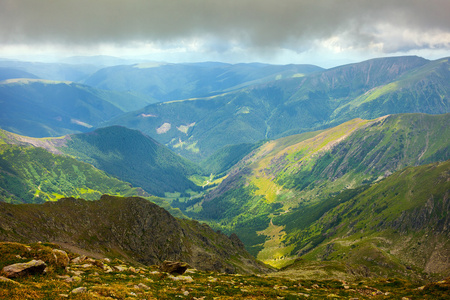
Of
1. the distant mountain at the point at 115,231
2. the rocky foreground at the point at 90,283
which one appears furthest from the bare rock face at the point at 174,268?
the distant mountain at the point at 115,231

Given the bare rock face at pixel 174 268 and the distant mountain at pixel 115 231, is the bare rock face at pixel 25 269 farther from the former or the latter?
the distant mountain at pixel 115 231

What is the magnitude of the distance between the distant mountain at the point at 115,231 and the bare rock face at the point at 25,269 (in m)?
72.4

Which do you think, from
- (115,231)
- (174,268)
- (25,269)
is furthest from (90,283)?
(115,231)

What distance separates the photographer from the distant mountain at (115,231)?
103250mm

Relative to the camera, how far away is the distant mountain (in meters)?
103

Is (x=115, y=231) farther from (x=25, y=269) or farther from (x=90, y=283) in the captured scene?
(x=25, y=269)

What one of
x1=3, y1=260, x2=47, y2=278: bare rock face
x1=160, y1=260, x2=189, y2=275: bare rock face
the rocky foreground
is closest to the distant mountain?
x1=160, y1=260, x2=189, y2=275: bare rock face

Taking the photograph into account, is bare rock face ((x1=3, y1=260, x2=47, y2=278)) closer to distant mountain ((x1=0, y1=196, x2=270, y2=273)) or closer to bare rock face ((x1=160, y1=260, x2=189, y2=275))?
bare rock face ((x1=160, y1=260, x2=189, y2=275))

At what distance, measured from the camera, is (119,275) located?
137 feet

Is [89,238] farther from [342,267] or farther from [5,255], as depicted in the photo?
[342,267]

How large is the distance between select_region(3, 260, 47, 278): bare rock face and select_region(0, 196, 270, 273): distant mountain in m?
72.4

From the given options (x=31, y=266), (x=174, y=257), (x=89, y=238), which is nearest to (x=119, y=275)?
(x=31, y=266)

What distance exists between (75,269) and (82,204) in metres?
107

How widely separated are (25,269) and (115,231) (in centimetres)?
10140
